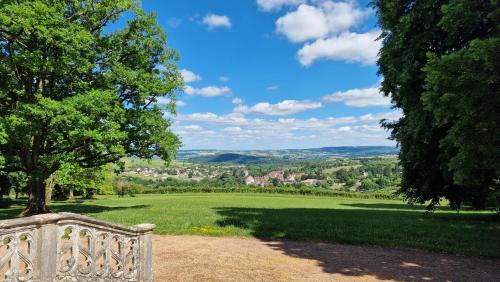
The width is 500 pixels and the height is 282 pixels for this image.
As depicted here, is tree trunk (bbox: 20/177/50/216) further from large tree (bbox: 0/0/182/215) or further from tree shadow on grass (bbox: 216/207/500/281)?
tree shadow on grass (bbox: 216/207/500/281)

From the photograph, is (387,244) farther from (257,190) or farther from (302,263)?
(257,190)

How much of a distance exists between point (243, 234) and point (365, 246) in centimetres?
560

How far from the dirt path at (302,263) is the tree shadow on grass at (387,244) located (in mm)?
32

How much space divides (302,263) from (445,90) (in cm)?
748

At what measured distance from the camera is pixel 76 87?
930 inches

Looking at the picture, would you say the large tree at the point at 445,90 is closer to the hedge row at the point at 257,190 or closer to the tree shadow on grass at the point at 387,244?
the tree shadow on grass at the point at 387,244

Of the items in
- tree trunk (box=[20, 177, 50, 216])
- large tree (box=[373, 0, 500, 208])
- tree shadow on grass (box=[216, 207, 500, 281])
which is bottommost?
tree shadow on grass (box=[216, 207, 500, 281])

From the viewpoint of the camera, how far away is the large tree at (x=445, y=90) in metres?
11.2

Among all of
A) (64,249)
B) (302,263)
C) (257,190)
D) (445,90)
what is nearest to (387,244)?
(302,263)

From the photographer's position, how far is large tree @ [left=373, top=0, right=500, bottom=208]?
1115 centimetres

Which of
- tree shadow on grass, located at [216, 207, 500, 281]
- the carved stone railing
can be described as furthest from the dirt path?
the carved stone railing

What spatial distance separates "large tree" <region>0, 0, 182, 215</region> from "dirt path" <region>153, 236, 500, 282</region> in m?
10.3

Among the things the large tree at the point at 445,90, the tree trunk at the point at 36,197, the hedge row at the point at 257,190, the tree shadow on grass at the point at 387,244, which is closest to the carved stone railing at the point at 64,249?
the tree shadow on grass at the point at 387,244

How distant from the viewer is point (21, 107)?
808 inches
